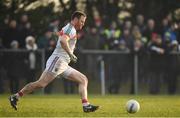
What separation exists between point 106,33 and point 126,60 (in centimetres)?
138

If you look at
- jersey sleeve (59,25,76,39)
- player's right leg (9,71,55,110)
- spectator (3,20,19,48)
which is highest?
spectator (3,20,19,48)

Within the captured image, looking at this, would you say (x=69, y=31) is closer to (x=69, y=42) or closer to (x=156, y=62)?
(x=69, y=42)

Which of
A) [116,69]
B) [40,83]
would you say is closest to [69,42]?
[40,83]

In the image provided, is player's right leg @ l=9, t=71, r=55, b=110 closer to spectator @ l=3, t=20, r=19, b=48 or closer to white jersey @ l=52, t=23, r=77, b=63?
white jersey @ l=52, t=23, r=77, b=63

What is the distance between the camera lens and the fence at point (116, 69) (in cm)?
2570

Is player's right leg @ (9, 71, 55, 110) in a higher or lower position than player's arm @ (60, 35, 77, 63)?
lower

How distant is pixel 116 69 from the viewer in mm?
25875

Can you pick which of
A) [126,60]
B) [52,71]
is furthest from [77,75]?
[126,60]

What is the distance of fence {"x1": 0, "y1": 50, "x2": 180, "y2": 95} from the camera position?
25.7 meters

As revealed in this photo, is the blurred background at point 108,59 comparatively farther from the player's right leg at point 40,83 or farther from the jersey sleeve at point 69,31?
the jersey sleeve at point 69,31

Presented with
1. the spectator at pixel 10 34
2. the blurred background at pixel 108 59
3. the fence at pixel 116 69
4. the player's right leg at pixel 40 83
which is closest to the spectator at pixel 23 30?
the blurred background at pixel 108 59

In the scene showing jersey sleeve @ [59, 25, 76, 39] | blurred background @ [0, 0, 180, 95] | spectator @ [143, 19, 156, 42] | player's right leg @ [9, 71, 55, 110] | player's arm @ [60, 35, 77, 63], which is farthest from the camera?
spectator @ [143, 19, 156, 42]

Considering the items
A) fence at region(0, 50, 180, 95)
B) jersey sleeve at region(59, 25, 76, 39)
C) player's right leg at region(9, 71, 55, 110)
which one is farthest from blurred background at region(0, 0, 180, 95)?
jersey sleeve at region(59, 25, 76, 39)

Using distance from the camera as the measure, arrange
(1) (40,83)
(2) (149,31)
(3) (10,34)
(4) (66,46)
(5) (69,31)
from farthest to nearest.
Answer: (2) (149,31)
(3) (10,34)
(1) (40,83)
(5) (69,31)
(4) (66,46)
